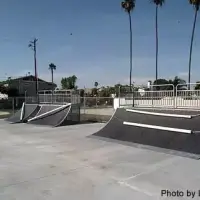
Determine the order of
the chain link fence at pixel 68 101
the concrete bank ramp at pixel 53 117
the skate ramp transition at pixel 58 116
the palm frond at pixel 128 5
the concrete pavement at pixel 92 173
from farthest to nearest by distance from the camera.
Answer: the palm frond at pixel 128 5 < the chain link fence at pixel 68 101 < the skate ramp transition at pixel 58 116 < the concrete bank ramp at pixel 53 117 < the concrete pavement at pixel 92 173

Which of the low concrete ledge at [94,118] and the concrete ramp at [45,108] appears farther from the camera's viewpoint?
A: the low concrete ledge at [94,118]

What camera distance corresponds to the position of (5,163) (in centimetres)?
742

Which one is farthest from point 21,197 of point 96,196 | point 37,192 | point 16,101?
point 16,101

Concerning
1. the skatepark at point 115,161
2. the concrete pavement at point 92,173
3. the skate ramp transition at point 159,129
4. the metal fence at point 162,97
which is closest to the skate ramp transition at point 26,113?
the metal fence at point 162,97

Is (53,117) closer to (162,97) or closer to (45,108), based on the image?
(45,108)

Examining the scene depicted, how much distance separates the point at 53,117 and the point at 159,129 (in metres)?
9.11

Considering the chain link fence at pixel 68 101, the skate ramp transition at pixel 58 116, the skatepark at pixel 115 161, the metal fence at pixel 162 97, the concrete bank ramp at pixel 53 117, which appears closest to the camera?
the skatepark at pixel 115 161

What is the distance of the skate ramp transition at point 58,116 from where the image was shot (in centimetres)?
1700

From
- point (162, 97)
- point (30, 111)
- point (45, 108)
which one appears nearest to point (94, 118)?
point (45, 108)

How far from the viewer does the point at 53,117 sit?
1753 cm

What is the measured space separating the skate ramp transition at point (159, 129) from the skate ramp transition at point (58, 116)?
5488 mm

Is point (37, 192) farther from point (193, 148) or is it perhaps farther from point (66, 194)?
point (193, 148)

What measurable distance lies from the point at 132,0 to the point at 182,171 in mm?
38798

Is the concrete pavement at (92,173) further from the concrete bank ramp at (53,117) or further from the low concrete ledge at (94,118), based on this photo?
the low concrete ledge at (94,118)
